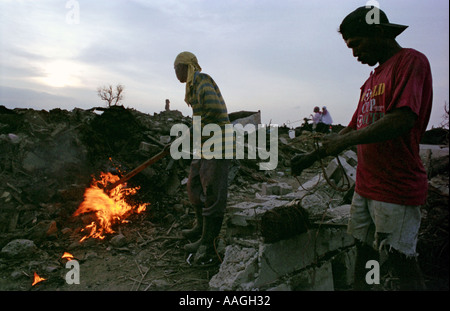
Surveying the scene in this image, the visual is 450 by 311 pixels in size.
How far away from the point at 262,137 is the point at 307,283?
8.53m

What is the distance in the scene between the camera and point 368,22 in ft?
6.75

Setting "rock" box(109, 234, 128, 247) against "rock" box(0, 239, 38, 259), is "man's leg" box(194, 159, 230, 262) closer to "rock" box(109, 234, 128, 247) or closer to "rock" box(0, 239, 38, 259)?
"rock" box(109, 234, 128, 247)

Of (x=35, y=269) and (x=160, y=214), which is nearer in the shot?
(x=35, y=269)

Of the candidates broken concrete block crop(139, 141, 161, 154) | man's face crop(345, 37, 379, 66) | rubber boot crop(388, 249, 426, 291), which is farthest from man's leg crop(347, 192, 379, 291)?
broken concrete block crop(139, 141, 161, 154)

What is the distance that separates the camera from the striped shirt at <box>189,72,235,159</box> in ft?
12.1

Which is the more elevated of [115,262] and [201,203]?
[201,203]

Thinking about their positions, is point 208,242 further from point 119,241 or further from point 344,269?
point 344,269

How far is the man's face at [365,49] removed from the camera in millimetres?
2094

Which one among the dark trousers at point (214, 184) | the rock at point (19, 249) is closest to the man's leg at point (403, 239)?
the dark trousers at point (214, 184)

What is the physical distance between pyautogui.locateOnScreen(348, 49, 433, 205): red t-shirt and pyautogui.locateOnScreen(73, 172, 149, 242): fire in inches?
170

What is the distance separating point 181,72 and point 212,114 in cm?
88
